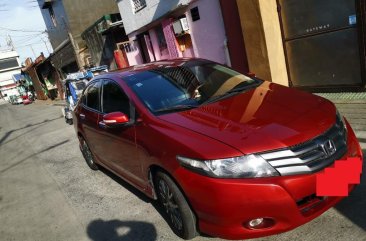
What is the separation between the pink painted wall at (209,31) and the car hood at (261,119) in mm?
6812

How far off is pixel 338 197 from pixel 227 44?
763 cm

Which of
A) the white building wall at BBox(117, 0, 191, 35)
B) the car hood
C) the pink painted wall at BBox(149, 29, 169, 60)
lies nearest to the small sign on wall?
the car hood

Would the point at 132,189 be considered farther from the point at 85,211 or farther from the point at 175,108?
the point at 175,108

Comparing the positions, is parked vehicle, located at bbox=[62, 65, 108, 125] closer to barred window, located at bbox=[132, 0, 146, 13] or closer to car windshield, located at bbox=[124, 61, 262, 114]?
barred window, located at bbox=[132, 0, 146, 13]

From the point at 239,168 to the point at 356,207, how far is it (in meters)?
1.47

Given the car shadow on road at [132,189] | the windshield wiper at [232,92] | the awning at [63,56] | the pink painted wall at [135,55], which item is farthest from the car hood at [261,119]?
the awning at [63,56]

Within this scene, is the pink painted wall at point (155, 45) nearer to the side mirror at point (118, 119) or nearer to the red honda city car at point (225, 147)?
the red honda city car at point (225, 147)

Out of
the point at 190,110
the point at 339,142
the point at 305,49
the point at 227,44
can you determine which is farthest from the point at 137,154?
the point at 227,44

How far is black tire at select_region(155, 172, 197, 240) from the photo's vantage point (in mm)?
3318

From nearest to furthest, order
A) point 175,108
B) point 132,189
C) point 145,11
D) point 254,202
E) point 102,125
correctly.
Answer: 1. point 254,202
2. point 175,108
3. point 102,125
4. point 132,189
5. point 145,11

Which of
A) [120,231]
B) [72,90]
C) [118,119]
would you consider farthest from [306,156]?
[72,90]

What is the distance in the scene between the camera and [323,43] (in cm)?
768

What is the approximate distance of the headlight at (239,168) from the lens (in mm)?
2857

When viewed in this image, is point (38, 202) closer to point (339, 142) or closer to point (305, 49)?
point (339, 142)
